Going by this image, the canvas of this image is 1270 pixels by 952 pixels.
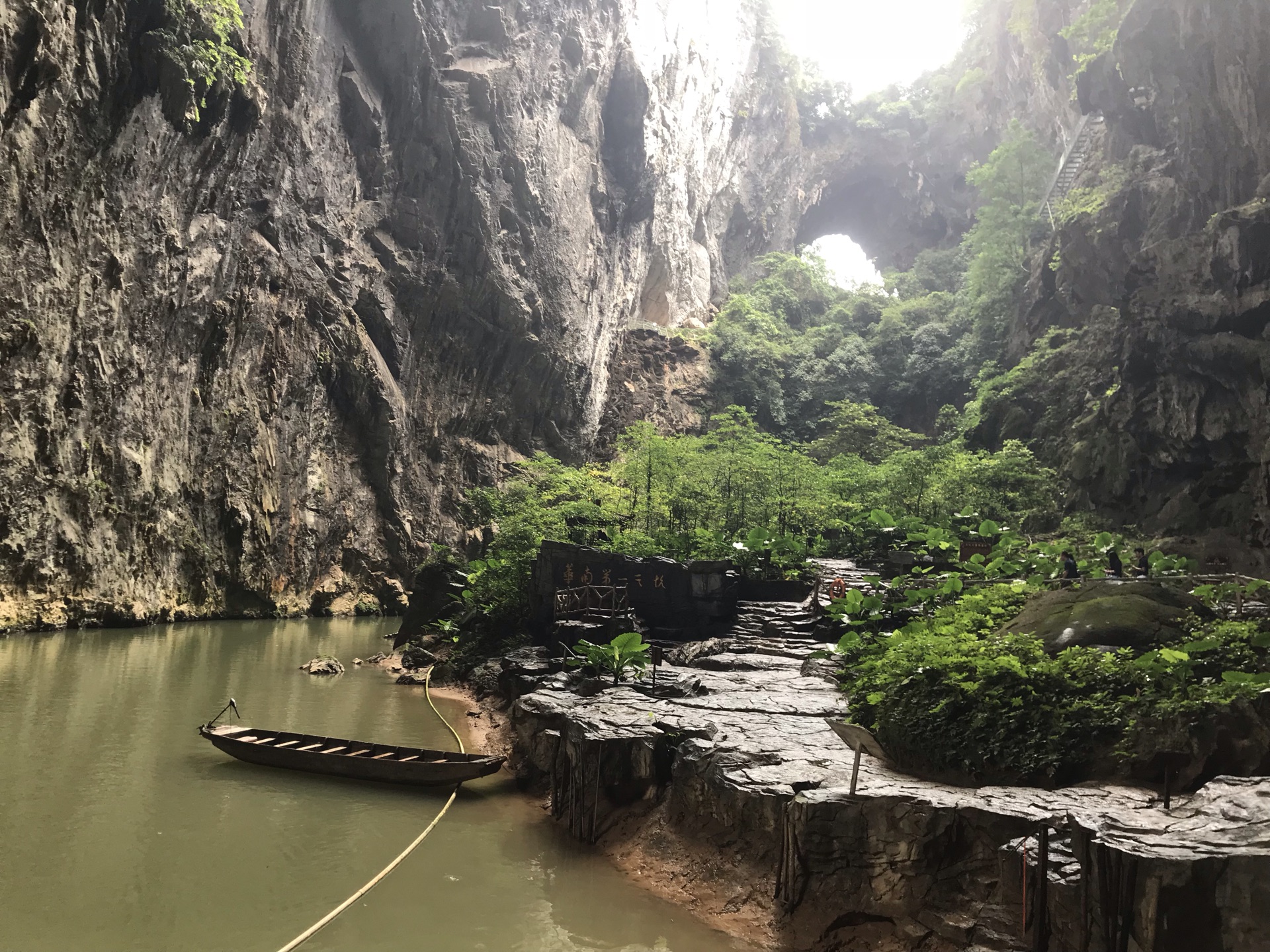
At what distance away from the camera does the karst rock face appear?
18859mm

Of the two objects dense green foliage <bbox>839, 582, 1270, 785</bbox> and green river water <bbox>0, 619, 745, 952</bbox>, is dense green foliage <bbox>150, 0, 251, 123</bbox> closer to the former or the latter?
green river water <bbox>0, 619, 745, 952</bbox>

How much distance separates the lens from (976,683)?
23.7 ft

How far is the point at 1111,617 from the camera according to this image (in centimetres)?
866

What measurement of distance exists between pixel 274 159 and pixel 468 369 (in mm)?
10402

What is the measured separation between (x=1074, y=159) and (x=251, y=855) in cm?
3877

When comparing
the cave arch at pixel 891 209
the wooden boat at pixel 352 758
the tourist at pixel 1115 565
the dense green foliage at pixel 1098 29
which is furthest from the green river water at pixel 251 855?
the cave arch at pixel 891 209

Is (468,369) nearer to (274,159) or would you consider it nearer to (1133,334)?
(274,159)

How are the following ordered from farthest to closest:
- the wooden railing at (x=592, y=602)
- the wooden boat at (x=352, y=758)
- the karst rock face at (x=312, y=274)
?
the karst rock face at (x=312, y=274) < the wooden railing at (x=592, y=602) < the wooden boat at (x=352, y=758)

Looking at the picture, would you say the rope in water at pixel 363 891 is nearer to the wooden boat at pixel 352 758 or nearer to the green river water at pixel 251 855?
the green river water at pixel 251 855

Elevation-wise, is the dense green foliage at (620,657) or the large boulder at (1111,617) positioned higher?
the large boulder at (1111,617)

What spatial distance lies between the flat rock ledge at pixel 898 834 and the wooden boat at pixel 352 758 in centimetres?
110

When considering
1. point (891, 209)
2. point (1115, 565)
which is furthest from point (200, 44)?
point (891, 209)

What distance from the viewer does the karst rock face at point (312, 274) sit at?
18859 mm

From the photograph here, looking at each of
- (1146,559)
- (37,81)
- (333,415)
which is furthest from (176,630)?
(1146,559)
